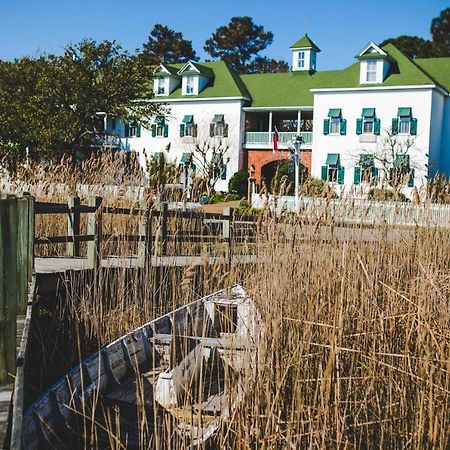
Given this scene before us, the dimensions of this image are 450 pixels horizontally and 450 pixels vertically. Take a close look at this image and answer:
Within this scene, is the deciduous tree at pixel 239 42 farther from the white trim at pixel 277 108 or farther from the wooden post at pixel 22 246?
the wooden post at pixel 22 246

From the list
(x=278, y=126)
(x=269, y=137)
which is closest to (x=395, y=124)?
(x=269, y=137)

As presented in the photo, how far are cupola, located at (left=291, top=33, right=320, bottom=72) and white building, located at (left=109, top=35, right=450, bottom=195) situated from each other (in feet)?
0.17

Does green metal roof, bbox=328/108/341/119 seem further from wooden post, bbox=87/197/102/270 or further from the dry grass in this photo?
the dry grass

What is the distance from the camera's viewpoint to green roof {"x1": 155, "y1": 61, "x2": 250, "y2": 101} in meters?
32.6

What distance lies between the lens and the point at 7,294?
9.89ft

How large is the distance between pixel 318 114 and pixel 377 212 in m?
24.6

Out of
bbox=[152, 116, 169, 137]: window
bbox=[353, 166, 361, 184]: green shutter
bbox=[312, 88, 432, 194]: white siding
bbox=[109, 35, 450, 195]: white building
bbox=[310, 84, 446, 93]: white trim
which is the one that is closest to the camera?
bbox=[310, 84, 446, 93]: white trim

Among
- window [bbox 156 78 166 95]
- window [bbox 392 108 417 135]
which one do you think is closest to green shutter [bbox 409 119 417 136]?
window [bbox 392 108 417 135]

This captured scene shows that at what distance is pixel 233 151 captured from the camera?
31.9 m

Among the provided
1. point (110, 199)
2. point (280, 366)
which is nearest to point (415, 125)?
point (110, 199)

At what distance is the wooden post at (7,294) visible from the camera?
3.00 metres

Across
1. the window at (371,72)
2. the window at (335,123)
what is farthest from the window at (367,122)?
the window at (371,72)

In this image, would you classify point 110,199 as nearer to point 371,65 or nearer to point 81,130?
point 81,130

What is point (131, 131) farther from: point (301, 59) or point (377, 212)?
point (377, 212)
